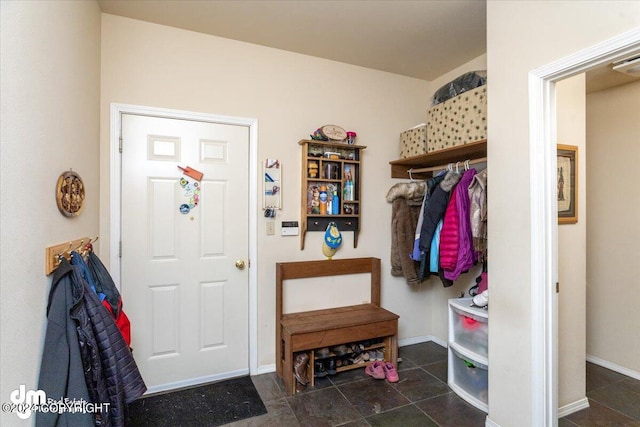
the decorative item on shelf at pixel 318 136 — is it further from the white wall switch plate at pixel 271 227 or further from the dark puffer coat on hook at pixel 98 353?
the dark puffer coat on hook at pixel 98 353

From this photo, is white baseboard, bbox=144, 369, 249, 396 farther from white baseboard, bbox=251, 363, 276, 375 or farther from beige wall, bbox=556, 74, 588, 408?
beige wall, bbox=556, 74, 588, 408

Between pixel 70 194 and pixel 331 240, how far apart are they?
1.84m

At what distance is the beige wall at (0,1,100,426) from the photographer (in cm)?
98

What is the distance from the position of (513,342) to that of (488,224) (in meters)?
0.70

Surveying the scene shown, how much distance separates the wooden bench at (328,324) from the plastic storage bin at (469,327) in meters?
0.46

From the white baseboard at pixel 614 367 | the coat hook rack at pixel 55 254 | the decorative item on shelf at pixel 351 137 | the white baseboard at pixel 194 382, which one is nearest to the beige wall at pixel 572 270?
the white baseboard at pixel 614 367

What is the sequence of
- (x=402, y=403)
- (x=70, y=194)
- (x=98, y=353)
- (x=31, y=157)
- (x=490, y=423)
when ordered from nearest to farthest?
(x=31, y=157), (x=98, y=353), (x=70, y=194), (x=490, y=423), (x=402, y=403)

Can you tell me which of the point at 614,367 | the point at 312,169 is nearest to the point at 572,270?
the point at 614,367

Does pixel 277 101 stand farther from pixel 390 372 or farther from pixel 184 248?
pixel 390 372

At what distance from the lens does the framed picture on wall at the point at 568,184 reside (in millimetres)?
2008

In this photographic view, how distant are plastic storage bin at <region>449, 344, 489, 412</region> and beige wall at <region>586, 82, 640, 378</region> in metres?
1.52

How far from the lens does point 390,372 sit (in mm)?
→ 2492

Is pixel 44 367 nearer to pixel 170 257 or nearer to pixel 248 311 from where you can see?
pixel 170 257

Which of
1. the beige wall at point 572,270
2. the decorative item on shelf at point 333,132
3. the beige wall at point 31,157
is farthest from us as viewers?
the decorative item on shelf at point 333,132
